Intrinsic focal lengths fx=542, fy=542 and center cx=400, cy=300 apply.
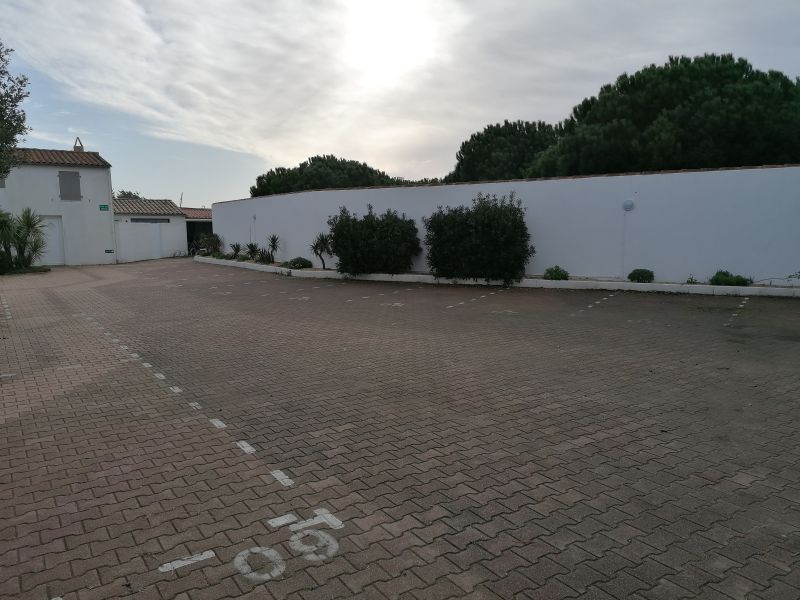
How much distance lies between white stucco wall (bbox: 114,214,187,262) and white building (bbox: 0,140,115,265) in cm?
163

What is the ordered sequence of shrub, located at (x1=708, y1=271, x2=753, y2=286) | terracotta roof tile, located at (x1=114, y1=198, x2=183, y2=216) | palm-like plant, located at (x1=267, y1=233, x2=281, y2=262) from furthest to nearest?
terracotta roof tile, located at (x1=114, y1=198, x2=183, y2=216) → palm-like plant, located at (x1=267, y1=233, x2=281, y2=262) → shrub, located at (x1=708, y1=271, x2=753, y2=286)

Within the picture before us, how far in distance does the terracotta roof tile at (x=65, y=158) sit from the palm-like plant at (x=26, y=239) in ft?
10.6

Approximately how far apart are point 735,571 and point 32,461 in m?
5.06

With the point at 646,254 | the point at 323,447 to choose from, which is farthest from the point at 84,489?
the point at 646,254

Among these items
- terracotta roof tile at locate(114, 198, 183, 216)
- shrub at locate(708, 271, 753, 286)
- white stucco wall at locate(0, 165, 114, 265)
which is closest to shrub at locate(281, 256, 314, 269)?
shrub at locate(708, 271, 753, 286)

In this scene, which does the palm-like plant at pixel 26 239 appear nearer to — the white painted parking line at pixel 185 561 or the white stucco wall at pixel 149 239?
the white stucco wall at pixel 149 239

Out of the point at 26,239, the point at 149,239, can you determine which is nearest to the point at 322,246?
the point at 26,239

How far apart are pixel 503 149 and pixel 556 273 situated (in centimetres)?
1806

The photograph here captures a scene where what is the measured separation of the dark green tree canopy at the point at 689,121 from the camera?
1753 centimetres

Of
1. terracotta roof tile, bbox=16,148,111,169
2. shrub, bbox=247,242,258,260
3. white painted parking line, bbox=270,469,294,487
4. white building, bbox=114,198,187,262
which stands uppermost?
terracotta roof tile, bbox=16,148,111,169

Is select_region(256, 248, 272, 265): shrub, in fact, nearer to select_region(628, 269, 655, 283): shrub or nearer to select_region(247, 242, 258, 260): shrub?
select_region(247, 242, 258, 260): shrub

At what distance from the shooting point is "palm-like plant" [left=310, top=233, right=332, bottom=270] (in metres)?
20.3

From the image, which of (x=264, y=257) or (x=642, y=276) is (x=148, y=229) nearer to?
(x=264, y=257)

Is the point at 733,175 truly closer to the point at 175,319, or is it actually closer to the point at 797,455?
the point at 797,455
